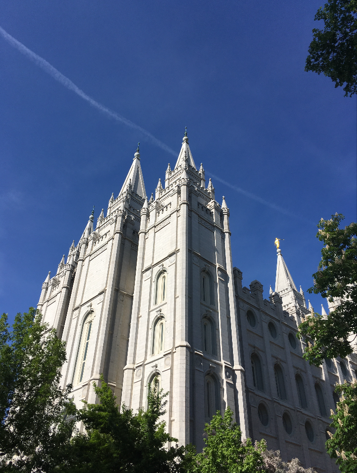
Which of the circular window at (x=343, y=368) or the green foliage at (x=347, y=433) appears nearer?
the green foliage at (x=347, y=433)

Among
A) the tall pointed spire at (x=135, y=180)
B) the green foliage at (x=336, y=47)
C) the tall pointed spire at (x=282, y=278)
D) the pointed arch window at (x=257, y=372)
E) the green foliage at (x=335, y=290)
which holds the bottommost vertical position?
the green foliage at (x=335, y=290)

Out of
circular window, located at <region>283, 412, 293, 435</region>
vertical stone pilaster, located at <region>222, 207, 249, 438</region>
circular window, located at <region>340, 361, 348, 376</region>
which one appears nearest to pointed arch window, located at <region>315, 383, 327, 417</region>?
circular window, located at <region>283, 412, 293, 435</region>

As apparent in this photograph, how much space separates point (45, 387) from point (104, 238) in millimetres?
25229

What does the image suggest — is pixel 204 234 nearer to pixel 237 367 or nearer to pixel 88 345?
pixel 237 367

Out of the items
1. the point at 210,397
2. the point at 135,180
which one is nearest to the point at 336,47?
the point at 210,397

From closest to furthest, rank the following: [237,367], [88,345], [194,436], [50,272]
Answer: [194,436] < [237,367] < [88,345] < [50,272]

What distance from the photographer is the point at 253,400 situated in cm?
2786

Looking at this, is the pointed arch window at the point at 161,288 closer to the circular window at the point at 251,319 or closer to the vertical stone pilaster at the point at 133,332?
the vertical stone pilaster at the point at 133,332

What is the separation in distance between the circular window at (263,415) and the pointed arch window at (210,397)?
19.1 ft

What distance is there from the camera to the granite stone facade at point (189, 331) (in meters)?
24.9

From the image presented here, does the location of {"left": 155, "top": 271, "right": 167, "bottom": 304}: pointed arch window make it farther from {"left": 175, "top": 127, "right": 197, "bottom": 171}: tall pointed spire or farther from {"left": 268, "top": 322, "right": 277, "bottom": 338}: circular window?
{"left": 175, "top": 127, "right": 197, "bottom": 171}: tall pointed spire

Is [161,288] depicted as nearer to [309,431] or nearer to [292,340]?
[292,340]

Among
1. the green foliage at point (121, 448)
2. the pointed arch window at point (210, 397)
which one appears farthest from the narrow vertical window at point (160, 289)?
the green foliage at point (121, 448)

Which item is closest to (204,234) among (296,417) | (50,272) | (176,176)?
(176,176)
